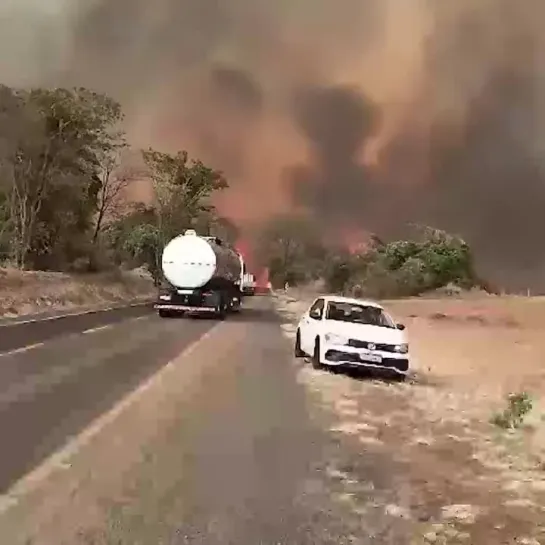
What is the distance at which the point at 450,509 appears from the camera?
6.70 meters

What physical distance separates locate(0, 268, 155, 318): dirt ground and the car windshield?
63.3 ft

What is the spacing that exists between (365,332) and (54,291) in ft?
96.4

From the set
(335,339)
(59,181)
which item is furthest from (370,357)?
(59,181)

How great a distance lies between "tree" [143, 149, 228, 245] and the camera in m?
72.9

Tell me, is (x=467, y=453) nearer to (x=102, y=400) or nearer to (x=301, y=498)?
(x=301, y=498)

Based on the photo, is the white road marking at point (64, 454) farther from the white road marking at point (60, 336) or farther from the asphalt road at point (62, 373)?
the white road marking at point (60, 336)

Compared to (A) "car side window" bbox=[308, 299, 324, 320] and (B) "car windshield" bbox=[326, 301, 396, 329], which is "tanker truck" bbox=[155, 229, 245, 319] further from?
(B) "car windshield" bbox=[326, 301, 396, 329]

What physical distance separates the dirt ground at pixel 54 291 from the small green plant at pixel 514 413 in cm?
2493

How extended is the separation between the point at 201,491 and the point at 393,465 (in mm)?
2201

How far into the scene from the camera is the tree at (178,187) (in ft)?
239

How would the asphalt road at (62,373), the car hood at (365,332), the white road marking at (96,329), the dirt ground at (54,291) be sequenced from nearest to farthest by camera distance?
the asphalt road at (62,373) → the car hood at (365,332) → the white road marking at (96,329) → the dirt ground at (54,291)

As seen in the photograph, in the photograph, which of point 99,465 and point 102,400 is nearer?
point 99,465

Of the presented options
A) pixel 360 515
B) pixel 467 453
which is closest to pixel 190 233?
pixel 467 453

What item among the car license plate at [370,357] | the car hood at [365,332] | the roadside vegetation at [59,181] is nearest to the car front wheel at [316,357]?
the car hood at [365,332]
